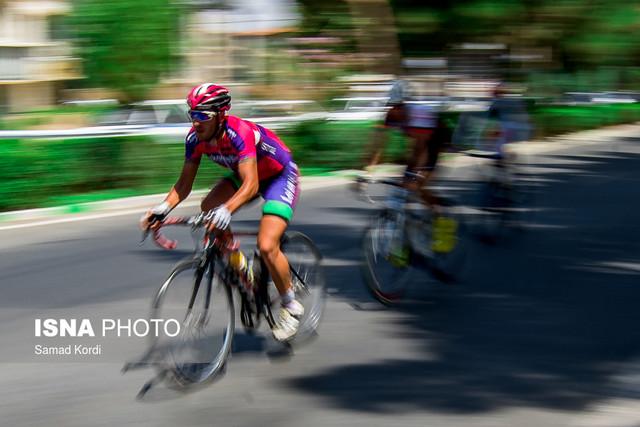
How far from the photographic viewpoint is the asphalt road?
20.3 ft

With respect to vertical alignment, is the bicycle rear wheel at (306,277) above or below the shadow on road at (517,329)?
above

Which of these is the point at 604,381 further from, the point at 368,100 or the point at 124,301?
the point at 368,100

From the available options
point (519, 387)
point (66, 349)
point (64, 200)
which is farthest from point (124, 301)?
point (64, 200)

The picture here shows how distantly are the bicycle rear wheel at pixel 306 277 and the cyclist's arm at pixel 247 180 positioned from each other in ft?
2.68

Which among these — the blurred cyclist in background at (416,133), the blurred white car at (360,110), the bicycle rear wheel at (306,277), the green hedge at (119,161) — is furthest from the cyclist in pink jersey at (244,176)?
the blurred white car at (360,110)

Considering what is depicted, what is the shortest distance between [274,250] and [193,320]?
2.58 feet

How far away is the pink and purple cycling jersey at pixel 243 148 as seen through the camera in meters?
6.69

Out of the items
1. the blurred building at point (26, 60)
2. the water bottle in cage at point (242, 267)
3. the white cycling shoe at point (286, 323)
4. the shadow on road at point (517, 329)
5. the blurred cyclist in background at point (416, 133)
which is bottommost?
the blurred building at point (26, 60)

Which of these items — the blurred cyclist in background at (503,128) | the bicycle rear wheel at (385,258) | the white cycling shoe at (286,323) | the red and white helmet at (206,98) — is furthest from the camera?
the blurred cyclist in background at (503,128)

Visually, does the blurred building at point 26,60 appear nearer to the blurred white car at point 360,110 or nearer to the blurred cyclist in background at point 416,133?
the blurred white car at point 360,110

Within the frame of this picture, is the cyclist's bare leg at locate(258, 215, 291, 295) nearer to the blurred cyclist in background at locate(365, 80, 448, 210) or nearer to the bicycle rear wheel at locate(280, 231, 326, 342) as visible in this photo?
the bicycle rear wheel at locate(280, 231, 326, 342)

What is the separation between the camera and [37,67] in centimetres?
4738

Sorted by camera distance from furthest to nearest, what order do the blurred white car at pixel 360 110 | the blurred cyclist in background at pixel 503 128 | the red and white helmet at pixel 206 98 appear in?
the blurred white car at pixel 360 110, the blurred cyclist in background at pixel 503 128, the red and white helmet at pixel 206 98

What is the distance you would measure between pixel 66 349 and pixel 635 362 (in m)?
4.00
